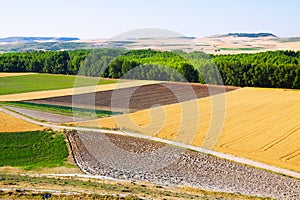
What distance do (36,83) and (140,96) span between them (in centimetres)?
3153

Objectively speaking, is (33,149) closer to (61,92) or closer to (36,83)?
(61,92)

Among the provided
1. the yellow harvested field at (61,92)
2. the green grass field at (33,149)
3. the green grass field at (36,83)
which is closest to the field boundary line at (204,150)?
the green grass field at (33,149)

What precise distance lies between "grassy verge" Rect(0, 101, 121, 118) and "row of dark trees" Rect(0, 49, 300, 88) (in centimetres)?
3388

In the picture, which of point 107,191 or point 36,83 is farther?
point 36,83

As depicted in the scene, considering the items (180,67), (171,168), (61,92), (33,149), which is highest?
(180,67)

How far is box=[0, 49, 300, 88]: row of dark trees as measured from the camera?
77.6 meters

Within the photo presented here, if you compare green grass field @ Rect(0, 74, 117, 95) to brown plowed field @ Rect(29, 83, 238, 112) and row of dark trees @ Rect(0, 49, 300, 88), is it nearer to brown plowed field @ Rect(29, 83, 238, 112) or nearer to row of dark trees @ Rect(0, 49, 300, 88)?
row of dark trees @ Rect(0, 49, 300, 88)

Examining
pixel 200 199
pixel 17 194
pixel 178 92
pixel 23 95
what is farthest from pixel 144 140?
pixel 23 95

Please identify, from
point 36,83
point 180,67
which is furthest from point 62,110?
point 180,67

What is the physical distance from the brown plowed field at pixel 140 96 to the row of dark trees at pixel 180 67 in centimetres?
451

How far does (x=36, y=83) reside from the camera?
89312 millimetres

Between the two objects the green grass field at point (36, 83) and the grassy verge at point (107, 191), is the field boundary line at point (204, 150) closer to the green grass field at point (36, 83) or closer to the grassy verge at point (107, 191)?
the grassy verge at point (107, 191)

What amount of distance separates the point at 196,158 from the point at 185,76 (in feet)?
174

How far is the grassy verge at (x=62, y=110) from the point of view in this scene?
52434 millimetres
